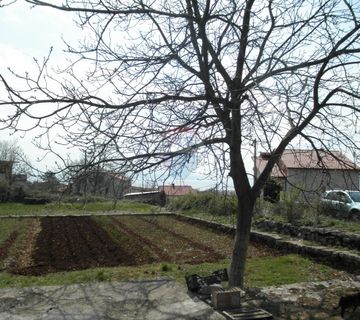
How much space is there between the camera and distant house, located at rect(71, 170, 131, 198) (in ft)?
18.2

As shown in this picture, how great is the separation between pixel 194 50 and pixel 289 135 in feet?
5.61

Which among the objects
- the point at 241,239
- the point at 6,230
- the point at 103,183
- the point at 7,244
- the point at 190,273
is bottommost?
the point at 190,273

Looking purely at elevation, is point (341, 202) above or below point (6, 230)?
above

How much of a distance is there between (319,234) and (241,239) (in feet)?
21.8

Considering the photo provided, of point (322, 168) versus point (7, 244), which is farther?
point (7, 244)

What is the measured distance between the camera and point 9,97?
16.8 ft

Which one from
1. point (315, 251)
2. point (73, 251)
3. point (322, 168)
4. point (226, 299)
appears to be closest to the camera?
point (226, 299)

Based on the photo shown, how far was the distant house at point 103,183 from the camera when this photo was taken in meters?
5.54

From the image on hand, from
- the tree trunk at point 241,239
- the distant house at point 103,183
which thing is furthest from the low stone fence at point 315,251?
the distant house at point 103,183

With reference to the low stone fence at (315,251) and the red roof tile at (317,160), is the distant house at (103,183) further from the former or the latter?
the low stone fence at (315,251)

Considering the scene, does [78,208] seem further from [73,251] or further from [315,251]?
[315,251]

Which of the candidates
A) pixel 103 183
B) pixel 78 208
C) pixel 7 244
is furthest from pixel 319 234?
pixel 78 208

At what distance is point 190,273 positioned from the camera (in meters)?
8.69

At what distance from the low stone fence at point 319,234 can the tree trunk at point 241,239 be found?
5250 mm
